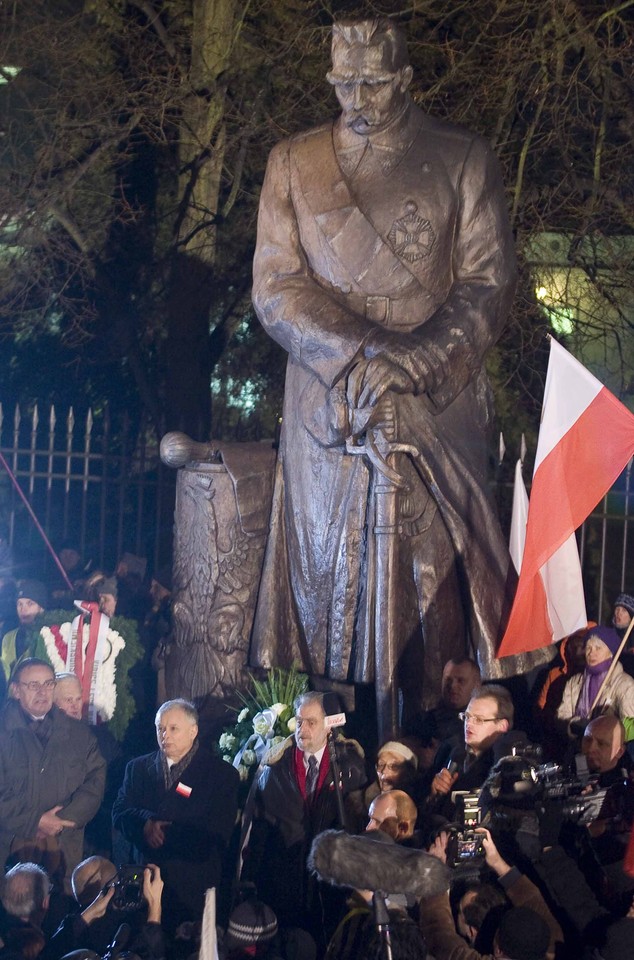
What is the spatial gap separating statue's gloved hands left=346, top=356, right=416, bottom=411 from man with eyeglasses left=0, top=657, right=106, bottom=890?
1.76 m

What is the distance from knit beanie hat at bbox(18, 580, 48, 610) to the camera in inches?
335

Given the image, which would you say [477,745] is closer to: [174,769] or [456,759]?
[456,759]

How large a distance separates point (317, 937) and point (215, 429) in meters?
8.12

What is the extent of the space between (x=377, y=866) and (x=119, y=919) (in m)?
1.34

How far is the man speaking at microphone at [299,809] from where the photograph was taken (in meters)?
5.43

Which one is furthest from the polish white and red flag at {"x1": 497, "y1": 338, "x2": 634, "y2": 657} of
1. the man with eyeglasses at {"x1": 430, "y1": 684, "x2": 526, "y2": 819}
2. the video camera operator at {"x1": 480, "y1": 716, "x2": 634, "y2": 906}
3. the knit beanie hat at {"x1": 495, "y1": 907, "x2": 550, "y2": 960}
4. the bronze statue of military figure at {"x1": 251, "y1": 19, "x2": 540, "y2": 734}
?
the knit beanie hat at {"x1": 495, "y1": 907, "x2": 550, "y2": 960}

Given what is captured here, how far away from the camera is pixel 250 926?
16.6 ft

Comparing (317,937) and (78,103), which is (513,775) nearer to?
(317,937)

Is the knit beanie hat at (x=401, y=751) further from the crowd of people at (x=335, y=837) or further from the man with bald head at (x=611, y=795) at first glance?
the man with bald head at (x=611, y=795)

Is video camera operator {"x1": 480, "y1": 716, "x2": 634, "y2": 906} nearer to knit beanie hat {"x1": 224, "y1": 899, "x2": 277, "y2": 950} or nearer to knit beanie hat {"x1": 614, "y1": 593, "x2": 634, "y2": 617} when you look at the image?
knit beanie hat {"x1": 224, "y1": 899, "x2": 277, "y2": 950}

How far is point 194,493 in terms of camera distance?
23.0 feet

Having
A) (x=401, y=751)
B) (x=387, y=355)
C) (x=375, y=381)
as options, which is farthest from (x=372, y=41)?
(x=401, y=751)

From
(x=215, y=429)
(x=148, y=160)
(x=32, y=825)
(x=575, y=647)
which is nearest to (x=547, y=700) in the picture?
(x=575, y=647)

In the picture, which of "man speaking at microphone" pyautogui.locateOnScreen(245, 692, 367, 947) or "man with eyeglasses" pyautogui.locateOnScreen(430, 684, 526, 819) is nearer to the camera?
"man speaking at microphone" pyautogui.locateOnScreen(245, 692, 367, 947)
